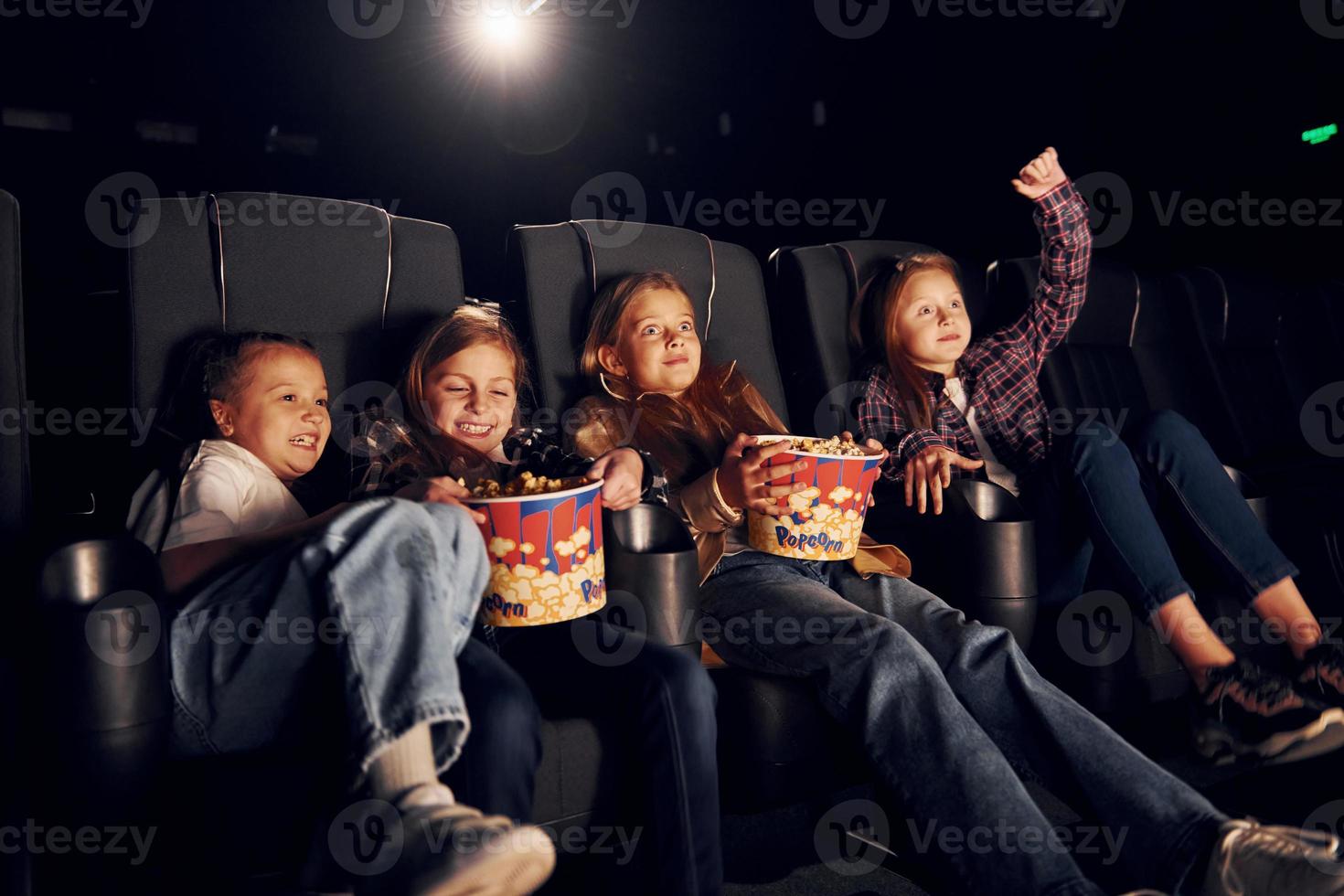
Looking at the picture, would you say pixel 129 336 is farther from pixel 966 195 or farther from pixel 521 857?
pixel 966 195

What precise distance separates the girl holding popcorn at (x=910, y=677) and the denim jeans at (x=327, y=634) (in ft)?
1.51

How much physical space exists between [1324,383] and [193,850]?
10.5ft

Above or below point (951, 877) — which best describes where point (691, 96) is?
above

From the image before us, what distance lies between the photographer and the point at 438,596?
1.01 meters

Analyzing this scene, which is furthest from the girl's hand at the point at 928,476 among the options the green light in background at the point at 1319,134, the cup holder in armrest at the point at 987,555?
the green light in background at the point at 1319,134

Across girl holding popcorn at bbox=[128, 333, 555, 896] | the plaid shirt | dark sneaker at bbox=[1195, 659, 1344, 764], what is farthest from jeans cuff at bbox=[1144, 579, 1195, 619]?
girl holding popcorn at bbox=[128, 333, 555, 896]

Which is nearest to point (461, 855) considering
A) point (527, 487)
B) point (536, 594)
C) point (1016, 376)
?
point (536, 594)

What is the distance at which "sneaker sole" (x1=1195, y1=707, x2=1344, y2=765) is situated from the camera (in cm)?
120

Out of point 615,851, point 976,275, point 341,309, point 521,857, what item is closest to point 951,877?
point 615,851

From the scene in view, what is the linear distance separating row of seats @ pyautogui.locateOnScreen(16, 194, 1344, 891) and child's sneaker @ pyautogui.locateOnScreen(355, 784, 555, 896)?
186 mm

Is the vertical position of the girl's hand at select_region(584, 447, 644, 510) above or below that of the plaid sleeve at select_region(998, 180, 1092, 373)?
below

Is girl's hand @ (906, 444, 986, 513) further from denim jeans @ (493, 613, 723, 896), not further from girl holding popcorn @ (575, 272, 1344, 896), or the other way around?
denim jeans @ (493, 613, 723, 896)

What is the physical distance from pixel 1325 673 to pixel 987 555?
0.48 meters

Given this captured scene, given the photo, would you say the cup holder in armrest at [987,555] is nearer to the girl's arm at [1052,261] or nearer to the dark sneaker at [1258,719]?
the dark sneaker at [1258,719]
